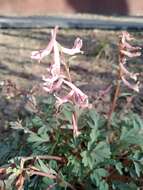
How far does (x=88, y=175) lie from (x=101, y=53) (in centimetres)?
261

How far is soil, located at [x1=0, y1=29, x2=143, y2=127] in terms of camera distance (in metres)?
4.10

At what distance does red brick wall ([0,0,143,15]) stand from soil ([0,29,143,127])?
4.69ft

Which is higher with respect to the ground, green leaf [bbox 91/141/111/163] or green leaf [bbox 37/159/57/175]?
green leaf [bbox 91/141/111/163]

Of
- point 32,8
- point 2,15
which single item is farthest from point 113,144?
point 32,8

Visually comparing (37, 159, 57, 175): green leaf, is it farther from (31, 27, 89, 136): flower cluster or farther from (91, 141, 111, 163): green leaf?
(31, 27, 89, 136): flower cluster

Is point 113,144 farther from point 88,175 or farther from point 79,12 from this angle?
point 79,12

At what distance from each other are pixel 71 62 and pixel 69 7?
2.50 metres

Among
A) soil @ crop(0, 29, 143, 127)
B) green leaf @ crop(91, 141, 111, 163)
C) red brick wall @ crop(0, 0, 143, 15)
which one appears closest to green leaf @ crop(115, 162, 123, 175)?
green leaf @ crop(91, 141, 111, 163)

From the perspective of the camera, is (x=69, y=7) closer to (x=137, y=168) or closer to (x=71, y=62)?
(x=71, y=62)

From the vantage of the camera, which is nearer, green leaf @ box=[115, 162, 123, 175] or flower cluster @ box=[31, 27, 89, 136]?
flower cluster @ box=[31, 27, 89, 136]

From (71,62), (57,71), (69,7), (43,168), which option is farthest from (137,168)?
(69,7)

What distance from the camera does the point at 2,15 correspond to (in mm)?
6664

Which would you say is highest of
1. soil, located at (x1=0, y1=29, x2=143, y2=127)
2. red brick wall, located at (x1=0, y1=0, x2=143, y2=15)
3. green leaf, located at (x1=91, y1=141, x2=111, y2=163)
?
green leaf, located at (x1=91, y1=141, x2=111, y2=163)

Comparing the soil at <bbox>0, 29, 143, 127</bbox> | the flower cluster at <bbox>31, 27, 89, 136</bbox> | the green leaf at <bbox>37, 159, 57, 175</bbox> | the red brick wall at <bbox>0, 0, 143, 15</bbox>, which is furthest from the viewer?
the red brick wall at <bbox>0, 0, 143, 15</bbox>
